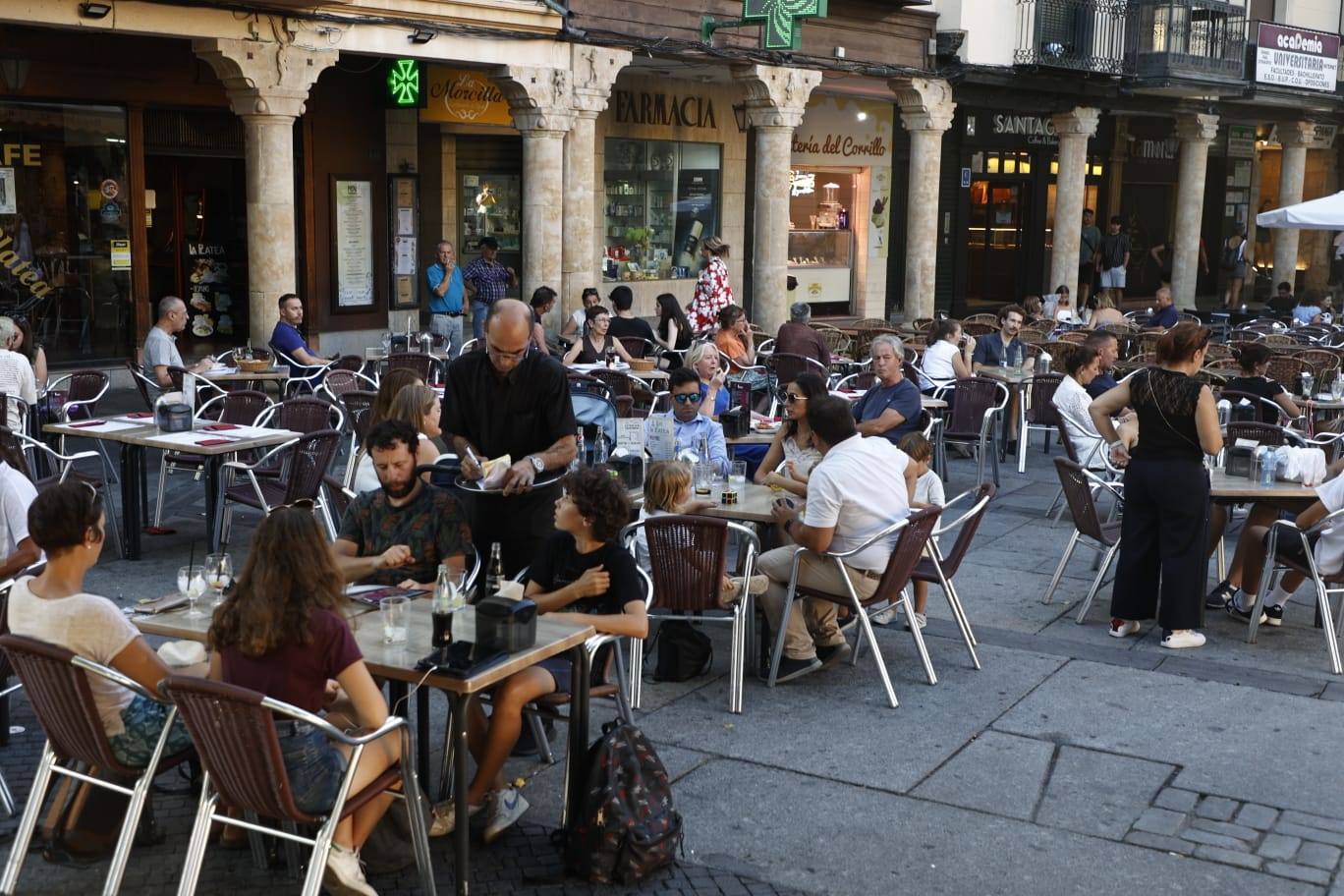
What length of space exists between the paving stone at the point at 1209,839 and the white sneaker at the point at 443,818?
2523mm

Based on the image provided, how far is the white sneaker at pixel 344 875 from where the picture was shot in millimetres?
4523

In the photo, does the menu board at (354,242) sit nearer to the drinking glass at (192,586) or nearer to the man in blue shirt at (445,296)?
the man in blue shirt at (445,296)

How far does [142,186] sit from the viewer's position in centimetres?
1573

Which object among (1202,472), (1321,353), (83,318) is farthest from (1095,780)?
(83,318)

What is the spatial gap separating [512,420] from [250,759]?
2.61m

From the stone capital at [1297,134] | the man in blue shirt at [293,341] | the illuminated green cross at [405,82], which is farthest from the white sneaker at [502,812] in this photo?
the stone capital at [1297,134]

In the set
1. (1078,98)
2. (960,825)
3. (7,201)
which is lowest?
(960,825)

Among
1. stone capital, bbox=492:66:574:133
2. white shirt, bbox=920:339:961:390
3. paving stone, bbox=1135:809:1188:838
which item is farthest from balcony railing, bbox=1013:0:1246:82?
paving stone, bbox=1135:809:1188:838

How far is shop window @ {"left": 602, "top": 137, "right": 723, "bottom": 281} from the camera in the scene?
69.9ft

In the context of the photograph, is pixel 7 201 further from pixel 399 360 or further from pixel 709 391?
pixel 709 391

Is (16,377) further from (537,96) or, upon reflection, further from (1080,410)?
(537,96)

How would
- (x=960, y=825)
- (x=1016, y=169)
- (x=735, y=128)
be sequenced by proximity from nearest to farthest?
(x=960, y=825)
(x=735, y=128)
(x=1016, y=169)

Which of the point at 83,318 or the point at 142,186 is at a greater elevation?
the point at 142,186

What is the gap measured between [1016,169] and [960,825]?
23203 mm
